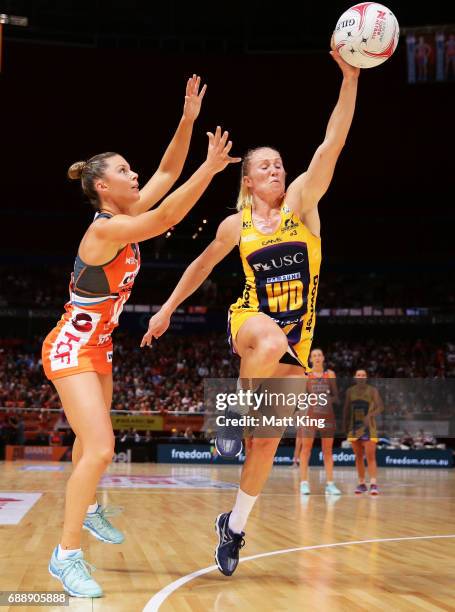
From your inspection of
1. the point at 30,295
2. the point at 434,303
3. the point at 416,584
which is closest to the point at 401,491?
the point at 416,584

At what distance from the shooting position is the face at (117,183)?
4910 mm

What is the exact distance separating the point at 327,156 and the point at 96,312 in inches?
71.5

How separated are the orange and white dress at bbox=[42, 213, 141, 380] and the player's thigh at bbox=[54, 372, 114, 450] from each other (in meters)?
0.06

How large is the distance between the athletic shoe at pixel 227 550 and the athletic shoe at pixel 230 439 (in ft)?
1.93

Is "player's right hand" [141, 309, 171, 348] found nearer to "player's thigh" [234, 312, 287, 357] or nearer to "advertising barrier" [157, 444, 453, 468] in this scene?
"player's thigh" [234, 312, 287, 357]

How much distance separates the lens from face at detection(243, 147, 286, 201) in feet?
17.8

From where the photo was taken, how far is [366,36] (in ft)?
17.0

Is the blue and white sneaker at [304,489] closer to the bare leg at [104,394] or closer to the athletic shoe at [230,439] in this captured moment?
the athletic shoe at [230,439]

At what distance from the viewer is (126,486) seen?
43.9 ft

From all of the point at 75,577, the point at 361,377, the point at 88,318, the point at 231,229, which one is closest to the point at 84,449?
the point at 75,577

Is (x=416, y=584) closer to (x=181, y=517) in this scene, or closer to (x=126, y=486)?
(x=181, y=517)

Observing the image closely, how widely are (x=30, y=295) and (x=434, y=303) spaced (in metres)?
20.1

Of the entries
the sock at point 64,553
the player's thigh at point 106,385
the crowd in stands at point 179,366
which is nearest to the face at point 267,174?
the player's thigh at point 106,385

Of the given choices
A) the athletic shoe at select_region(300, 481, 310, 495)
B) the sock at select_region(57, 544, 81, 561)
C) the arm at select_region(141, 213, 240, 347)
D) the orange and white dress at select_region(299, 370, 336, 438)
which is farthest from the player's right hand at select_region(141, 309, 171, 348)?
the orange and white dress at select_region(299, 370, 336, 438)
